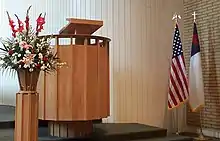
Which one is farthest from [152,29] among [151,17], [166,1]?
[166,1]

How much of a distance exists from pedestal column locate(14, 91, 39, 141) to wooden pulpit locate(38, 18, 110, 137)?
0.81 metres

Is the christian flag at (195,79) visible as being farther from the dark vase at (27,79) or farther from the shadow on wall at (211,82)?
the dark vase at (27,79)

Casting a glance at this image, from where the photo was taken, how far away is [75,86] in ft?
13.5

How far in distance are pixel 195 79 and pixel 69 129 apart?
2717mm

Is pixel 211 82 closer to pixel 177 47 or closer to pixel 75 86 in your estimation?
pixel 177 47

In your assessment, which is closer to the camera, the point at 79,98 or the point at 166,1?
the point at 79,98

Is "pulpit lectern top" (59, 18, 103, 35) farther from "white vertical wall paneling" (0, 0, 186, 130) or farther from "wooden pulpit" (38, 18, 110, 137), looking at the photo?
"white vertical wall paneling" (0, 0, 186, 130)

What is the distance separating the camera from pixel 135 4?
6.68 metres

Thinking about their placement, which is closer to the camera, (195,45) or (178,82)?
(178,82)

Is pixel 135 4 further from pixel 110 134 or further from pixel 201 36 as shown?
pixel 110 134

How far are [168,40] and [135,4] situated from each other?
960 mm

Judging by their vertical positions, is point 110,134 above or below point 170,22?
below

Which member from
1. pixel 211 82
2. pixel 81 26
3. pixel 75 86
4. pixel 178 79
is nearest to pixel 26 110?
pixel 75 86

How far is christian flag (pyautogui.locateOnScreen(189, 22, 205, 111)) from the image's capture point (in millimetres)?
6008
